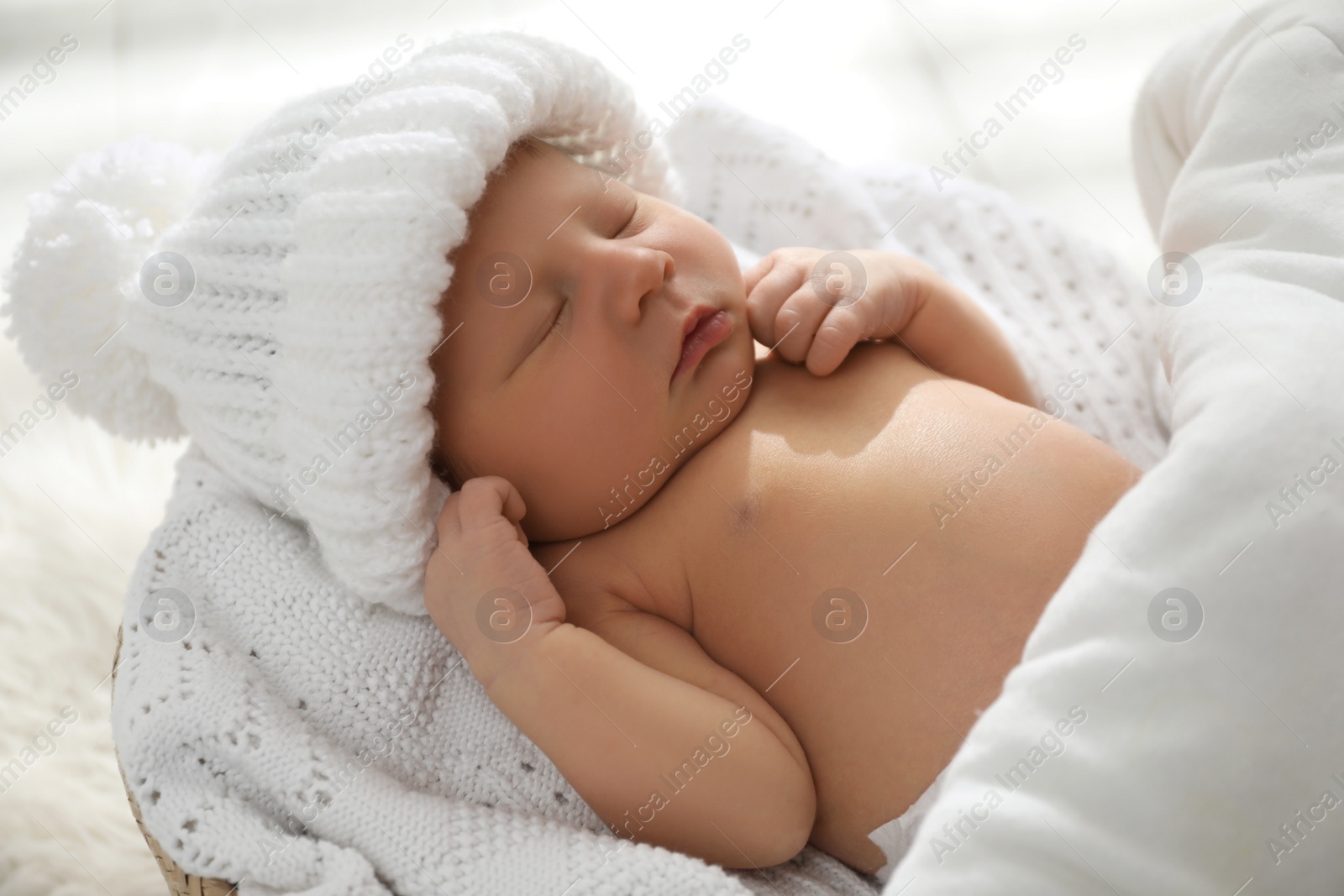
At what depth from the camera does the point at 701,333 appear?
1.08 m

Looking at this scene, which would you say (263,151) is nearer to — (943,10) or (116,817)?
(116,817)

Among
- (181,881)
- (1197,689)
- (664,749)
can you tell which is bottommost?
(181,881)

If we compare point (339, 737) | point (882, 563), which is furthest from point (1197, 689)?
point (339, 737)

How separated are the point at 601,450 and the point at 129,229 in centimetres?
58

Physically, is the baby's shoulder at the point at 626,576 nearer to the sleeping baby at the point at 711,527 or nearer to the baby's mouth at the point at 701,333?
the sleeping baby at the point at 711,527

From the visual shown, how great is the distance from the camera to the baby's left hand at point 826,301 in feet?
3.69

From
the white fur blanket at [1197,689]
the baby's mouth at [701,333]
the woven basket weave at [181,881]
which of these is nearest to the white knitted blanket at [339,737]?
the woven basket weave at [181,881]

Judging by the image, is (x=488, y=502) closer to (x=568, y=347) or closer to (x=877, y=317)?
(x=568, y=347)

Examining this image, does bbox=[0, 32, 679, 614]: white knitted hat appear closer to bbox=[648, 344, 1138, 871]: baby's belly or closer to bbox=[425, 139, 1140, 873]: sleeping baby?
bbox=[425, 139, 1140, 873]: sleeping baby

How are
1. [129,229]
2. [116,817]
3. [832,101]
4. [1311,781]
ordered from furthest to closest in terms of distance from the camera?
[832,101], [116,817], [129,229], [1311,781]

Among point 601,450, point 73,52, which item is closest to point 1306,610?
point 601,450

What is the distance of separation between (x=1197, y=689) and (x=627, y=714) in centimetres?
49

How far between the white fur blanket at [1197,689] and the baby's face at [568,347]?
1.46ft

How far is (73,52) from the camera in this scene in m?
2.25
